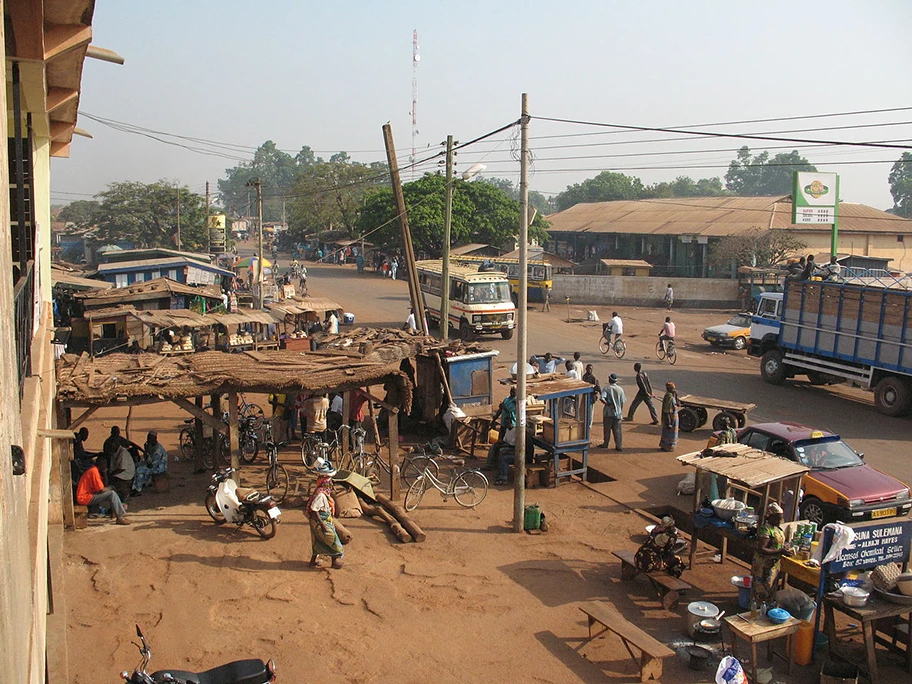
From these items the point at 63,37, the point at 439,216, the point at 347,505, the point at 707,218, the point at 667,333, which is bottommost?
the point at 347,505

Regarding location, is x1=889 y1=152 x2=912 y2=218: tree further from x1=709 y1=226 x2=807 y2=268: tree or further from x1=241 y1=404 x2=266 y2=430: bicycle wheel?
x1=241 y1=404 x2=266 y2=430: bicycle wheel

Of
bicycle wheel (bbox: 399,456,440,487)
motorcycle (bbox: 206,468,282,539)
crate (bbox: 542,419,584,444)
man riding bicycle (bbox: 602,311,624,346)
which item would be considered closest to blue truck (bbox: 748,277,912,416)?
man riding bicycle (bbox: 602,311,624,346)

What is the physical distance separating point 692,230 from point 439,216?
1629cm

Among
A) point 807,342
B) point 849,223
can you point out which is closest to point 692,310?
point 849,223

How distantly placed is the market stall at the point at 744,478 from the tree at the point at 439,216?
40.0 meters

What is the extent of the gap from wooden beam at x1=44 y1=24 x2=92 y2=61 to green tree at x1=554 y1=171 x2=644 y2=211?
98.8m

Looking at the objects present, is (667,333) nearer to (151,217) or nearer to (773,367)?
(773,367)

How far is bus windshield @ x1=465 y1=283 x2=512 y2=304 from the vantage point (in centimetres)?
2961

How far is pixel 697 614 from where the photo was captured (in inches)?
356

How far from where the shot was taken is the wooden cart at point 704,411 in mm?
16891

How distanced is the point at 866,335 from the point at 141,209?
5796 centimetres

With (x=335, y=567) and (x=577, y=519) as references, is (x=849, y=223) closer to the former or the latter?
(x=577, y=519)

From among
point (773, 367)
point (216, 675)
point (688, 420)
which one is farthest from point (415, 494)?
point (773, 367)

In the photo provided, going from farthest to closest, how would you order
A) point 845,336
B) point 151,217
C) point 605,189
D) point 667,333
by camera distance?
point 605,189 → point 151,217 → point 667,333 → point 845,336
